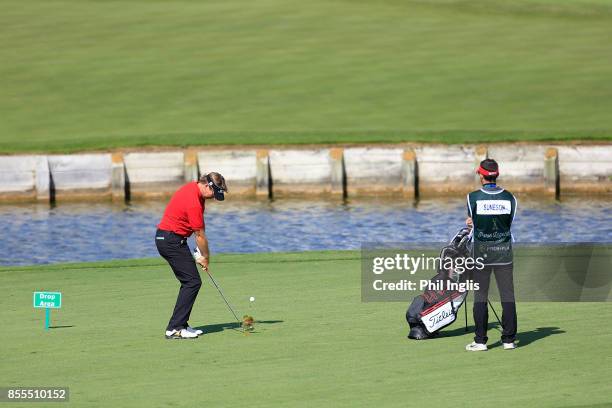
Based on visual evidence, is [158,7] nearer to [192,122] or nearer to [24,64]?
[24,64]

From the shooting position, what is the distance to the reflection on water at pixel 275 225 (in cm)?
2945

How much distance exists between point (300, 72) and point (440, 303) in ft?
97.3

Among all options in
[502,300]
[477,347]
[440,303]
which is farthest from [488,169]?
[477,347]

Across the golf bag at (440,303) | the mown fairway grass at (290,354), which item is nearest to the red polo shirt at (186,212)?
the mown fairway grass at (290,354)

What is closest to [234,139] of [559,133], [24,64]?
[559,133]

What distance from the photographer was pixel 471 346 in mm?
14320

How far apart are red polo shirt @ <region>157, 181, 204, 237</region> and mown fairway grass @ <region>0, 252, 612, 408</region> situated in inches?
56.5

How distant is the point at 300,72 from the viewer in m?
44.0

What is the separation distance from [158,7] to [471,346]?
142 ft

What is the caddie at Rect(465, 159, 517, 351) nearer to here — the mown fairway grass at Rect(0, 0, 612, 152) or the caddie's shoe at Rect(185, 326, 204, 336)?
the caddie's shoe at Rect(185, 326, 204, 336)

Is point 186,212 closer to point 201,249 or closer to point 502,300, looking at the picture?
point 201,249

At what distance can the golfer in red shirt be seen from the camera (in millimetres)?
14961

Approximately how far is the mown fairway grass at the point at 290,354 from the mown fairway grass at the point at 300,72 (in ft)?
60.2

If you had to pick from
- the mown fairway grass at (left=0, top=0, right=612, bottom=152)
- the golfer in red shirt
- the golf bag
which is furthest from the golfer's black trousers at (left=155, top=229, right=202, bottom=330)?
the mown fairway grass at (left=0, top=0, right=612, bottom=152)
